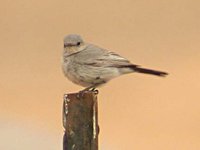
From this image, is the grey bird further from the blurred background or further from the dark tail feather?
the blurred background

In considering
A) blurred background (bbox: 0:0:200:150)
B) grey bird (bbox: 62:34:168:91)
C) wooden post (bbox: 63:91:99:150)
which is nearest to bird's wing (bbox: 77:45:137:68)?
grey bird (bbox: 62:34:168:91)

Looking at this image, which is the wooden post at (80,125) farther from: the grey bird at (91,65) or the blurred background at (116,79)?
the blurred background at (116,79)

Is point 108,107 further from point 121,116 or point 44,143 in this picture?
point 44,143

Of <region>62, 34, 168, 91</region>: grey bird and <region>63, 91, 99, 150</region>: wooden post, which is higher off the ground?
<region>62, 34, 168, 91</region>: grey bird

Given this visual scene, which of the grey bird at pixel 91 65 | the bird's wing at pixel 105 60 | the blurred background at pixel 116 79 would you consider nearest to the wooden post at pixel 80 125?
the grey bird at pixel 91 65

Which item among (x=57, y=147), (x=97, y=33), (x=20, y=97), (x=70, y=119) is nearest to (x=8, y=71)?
(x=20, y=97)

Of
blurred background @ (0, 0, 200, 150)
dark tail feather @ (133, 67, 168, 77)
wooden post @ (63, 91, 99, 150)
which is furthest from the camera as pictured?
blurred background @ (0, 0, 200, 150)

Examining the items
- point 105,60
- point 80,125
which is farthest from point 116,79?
point 80,125

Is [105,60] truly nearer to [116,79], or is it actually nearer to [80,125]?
[80,125]
